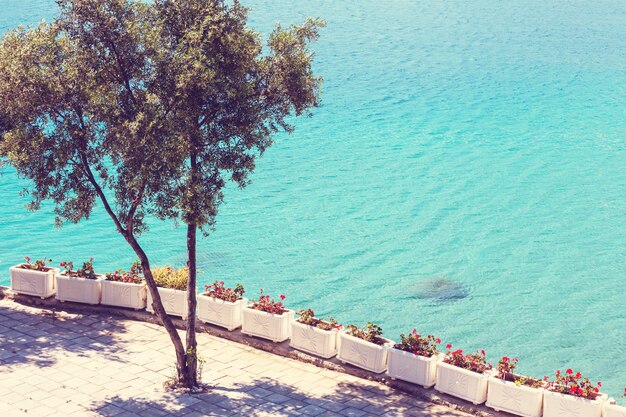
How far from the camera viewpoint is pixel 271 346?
60.2ft

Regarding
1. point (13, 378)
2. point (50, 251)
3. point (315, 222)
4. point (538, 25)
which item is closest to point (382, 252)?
point (315, 222)

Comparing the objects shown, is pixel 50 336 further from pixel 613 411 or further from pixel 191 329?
pixel 613 411

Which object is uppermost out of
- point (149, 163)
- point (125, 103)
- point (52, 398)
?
point (125, 103)

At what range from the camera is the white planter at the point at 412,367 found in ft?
53.6

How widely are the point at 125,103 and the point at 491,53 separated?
48572mm

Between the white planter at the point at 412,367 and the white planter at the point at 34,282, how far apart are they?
28.9 ft

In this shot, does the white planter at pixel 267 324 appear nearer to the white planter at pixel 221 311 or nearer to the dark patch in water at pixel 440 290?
the white planter at pixel 221 311

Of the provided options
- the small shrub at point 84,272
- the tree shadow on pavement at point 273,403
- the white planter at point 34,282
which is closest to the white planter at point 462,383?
the tree shadow on pavement at point 273,403

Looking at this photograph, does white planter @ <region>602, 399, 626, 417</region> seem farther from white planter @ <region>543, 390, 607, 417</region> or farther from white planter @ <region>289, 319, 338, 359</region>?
white planter @ <region>289, 319, 338, 359</region>

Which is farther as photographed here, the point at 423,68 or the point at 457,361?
the point at 423,68

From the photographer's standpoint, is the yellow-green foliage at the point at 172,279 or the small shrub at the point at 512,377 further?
the yellow-green foliage at the point at 172,279

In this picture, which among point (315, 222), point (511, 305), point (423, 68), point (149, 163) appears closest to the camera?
point (149, 163)

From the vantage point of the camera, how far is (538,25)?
220 ft

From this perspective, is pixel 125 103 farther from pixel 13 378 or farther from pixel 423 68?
pixel 423 68
